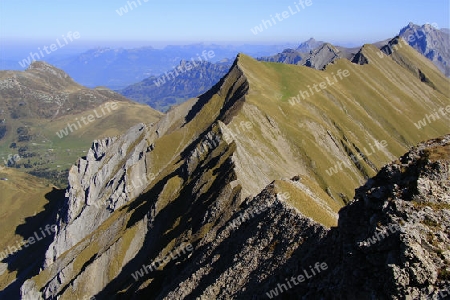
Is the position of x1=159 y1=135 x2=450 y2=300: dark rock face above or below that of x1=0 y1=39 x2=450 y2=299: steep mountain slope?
above

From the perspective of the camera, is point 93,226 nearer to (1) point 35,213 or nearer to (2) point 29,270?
(2) point 29,270

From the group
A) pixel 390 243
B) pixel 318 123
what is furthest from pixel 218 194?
pixel 318 123

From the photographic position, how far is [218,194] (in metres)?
61.6

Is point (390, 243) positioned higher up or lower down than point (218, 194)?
higher up

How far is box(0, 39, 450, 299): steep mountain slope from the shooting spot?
39188mm

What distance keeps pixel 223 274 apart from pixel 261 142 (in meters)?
74.4

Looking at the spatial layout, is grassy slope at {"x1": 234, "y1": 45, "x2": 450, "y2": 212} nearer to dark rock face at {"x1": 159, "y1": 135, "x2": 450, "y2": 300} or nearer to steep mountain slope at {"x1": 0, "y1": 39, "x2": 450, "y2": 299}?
steep mountain slope at {"x1": 0, "y1": 39, "x2": 450, "y2": 299}

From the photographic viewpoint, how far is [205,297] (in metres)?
37.1

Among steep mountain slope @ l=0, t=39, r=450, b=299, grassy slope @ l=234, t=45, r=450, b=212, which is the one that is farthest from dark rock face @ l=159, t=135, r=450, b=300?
grassy slope @ l=234, t=45, r=450, b=212

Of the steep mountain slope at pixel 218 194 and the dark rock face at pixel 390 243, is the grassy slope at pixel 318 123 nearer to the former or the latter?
the steep mountain slope at pixel 218 194

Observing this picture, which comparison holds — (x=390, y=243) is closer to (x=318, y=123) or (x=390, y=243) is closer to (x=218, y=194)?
(x=218, y=194)

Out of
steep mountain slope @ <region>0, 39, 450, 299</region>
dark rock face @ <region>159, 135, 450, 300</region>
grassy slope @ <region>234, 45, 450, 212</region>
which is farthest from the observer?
grassy slope @ <region>234, 45, 450, 212</region>

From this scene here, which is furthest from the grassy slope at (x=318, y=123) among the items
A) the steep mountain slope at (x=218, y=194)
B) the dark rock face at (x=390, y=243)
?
the dark rock face at (x=390, y=243)

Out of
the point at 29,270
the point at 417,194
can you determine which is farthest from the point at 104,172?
the point at 417,194
